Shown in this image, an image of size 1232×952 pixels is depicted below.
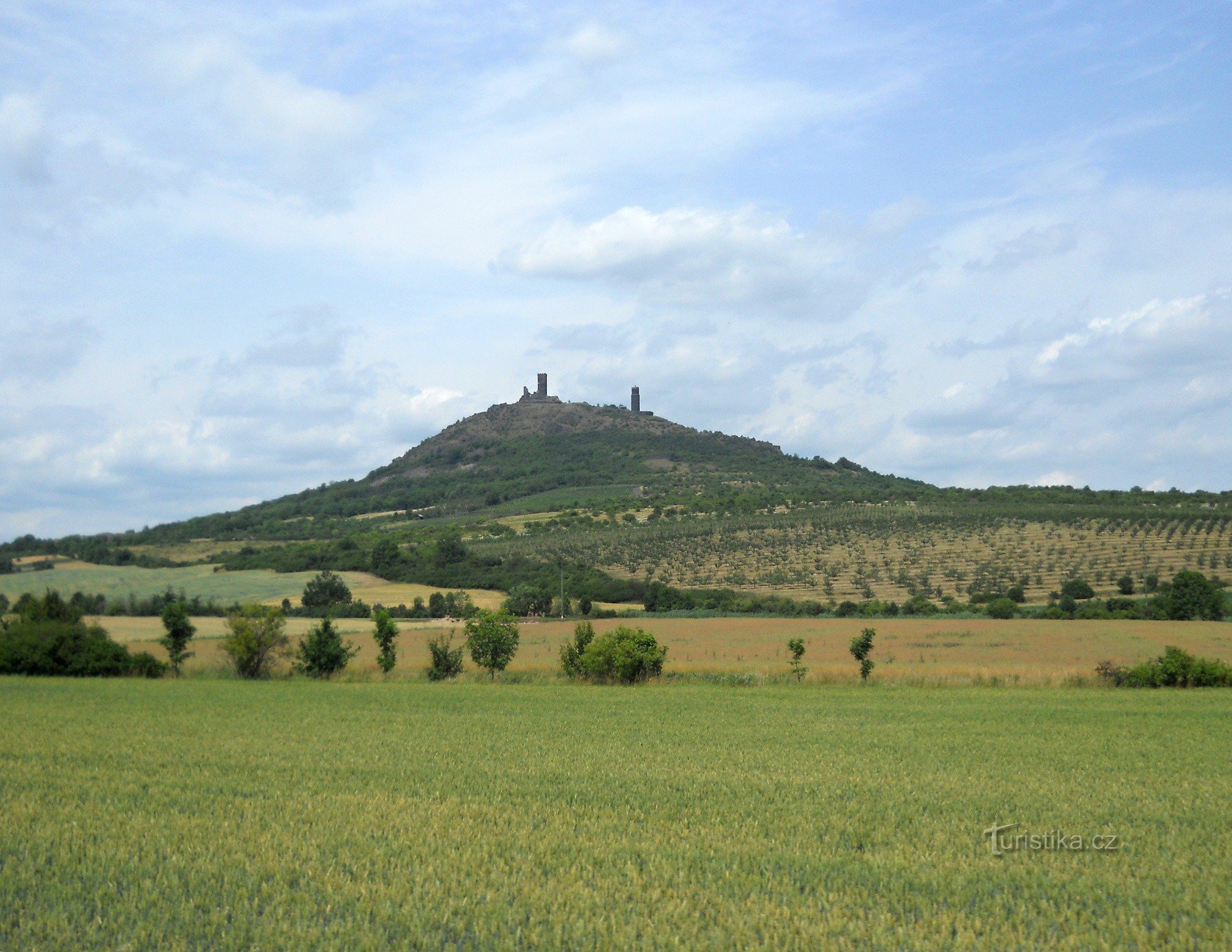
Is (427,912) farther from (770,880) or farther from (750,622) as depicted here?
(750,622)

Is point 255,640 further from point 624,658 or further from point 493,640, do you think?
Answer: point 624,658

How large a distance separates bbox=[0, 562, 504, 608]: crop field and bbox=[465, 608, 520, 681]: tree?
48.9 feet

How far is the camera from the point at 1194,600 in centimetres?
5481

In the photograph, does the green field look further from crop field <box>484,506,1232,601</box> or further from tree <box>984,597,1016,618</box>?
crop field <box>484,506,1232,601</box>

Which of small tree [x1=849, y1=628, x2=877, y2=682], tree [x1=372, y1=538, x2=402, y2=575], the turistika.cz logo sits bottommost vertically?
small tree [x1=849, y1=628, x2=877, y2=682]

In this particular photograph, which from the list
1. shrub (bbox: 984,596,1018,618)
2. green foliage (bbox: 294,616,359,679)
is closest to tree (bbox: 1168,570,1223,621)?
shrub (bbox: 984,596,1018,618)

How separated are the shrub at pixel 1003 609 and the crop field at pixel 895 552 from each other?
6.70 meters

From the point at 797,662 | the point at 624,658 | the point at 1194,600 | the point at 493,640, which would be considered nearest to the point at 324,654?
the point at 493,640

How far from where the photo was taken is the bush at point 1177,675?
3447 cm

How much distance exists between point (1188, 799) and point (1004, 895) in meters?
6.48

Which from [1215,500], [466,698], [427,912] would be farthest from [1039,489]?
[427,912]

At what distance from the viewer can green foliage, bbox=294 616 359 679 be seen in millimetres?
43312

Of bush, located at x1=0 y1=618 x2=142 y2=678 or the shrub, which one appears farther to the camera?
the shrub

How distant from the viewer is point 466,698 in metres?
31.3
